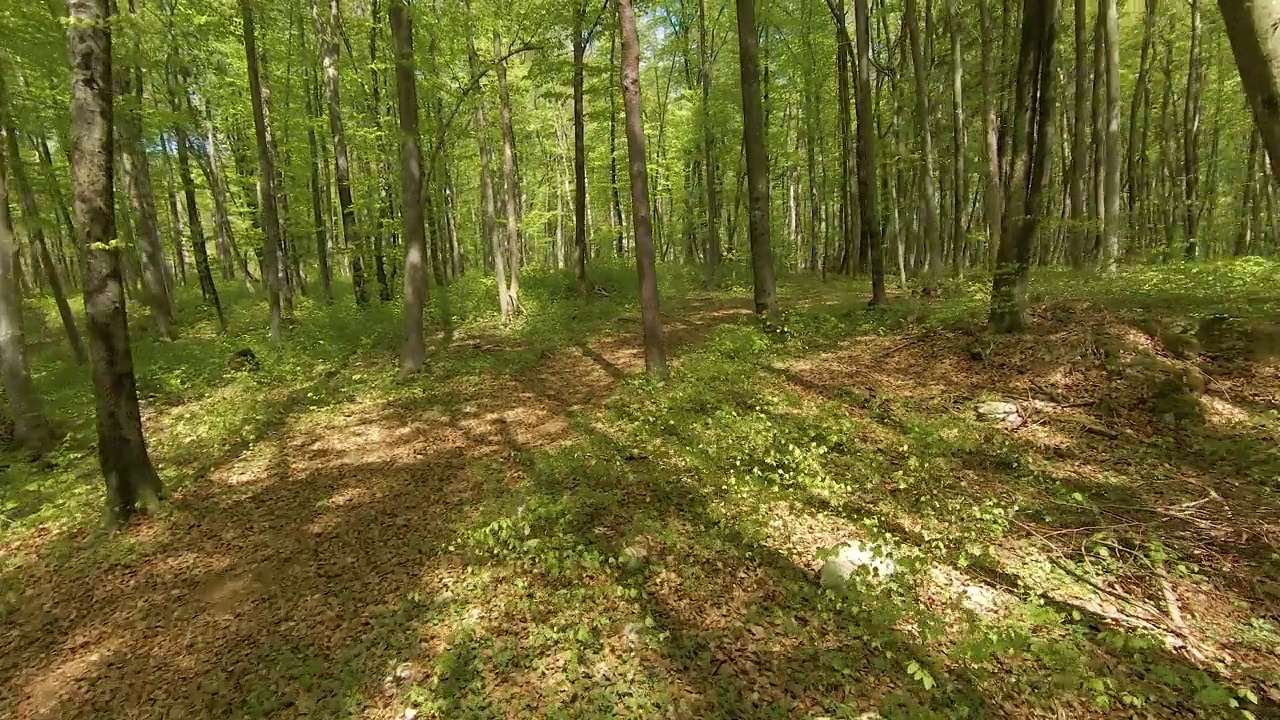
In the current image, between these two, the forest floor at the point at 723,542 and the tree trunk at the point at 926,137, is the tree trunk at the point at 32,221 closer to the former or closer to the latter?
the forest floor at the point at 723,542

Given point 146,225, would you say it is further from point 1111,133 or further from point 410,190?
point 1111,133

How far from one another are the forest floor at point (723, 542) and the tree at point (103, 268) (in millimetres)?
653

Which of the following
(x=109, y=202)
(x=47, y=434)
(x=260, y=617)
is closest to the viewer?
(x=260, y=617)

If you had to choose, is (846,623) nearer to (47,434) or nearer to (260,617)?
(260,617)

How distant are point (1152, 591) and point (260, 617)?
25.2 ft

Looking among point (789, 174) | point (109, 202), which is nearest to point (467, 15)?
point (109, 202)

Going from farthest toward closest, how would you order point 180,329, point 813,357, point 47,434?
point 180,329 → point 813,357 → point 47,434

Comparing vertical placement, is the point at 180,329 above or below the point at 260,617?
above

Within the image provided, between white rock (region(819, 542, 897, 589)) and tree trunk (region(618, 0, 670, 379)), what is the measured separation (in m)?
5.05

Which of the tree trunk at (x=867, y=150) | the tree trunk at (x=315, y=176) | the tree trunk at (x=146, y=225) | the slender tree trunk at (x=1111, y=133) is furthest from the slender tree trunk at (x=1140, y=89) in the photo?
the tree trunk at (x=146, y=225)

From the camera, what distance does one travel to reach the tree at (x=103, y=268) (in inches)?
240

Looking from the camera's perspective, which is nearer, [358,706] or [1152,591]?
[358,706]

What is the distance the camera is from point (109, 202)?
251 inches

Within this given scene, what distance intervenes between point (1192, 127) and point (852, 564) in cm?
2308
